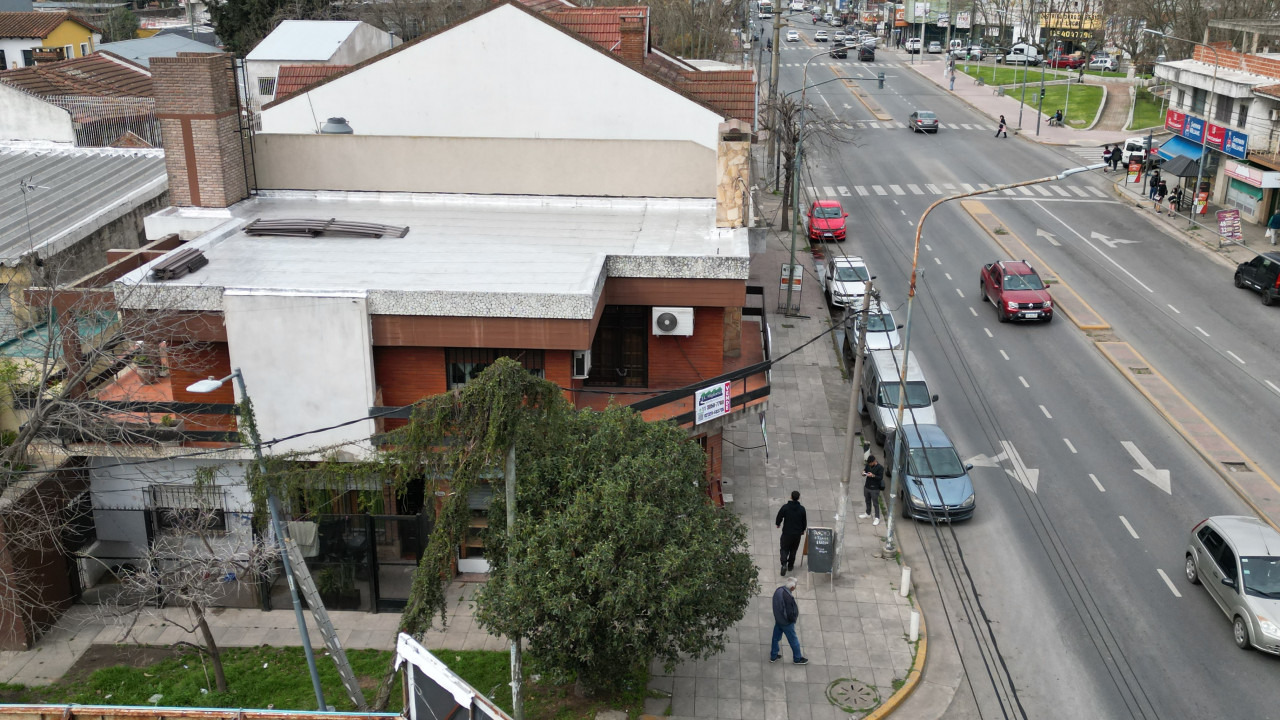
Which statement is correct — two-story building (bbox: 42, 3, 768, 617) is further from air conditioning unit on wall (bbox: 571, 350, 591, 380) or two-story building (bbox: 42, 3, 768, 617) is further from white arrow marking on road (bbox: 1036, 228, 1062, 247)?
white arrow marking on road (bbox: 1036, 228, 1062, 247)

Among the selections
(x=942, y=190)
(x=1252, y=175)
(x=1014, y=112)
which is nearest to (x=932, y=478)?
(x=1252, y=175)

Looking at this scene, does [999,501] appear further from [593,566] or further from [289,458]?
[289,458]

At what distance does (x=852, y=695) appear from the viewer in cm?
1747

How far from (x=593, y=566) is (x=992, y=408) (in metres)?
17.2

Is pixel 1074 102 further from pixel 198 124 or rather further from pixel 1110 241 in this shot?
pixel 198 124

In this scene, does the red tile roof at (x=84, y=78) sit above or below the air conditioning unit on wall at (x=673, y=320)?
above

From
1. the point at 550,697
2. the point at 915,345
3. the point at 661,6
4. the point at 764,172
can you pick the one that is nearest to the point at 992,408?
the point at 915,345

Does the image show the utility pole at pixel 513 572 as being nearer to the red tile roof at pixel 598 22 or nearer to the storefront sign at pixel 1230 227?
the red tile roof at pixel 598 22

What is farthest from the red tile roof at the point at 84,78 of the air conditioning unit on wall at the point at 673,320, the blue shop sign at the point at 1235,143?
the blue shop sign at the point at 1235,143

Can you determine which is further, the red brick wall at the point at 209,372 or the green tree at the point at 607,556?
the red brick wall at the point at 209,372

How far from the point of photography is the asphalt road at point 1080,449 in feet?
59.8

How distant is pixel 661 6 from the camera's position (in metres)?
70.6

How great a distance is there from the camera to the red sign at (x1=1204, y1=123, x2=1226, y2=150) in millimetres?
44688

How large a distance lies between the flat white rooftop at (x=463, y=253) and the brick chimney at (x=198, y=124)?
527 mm
